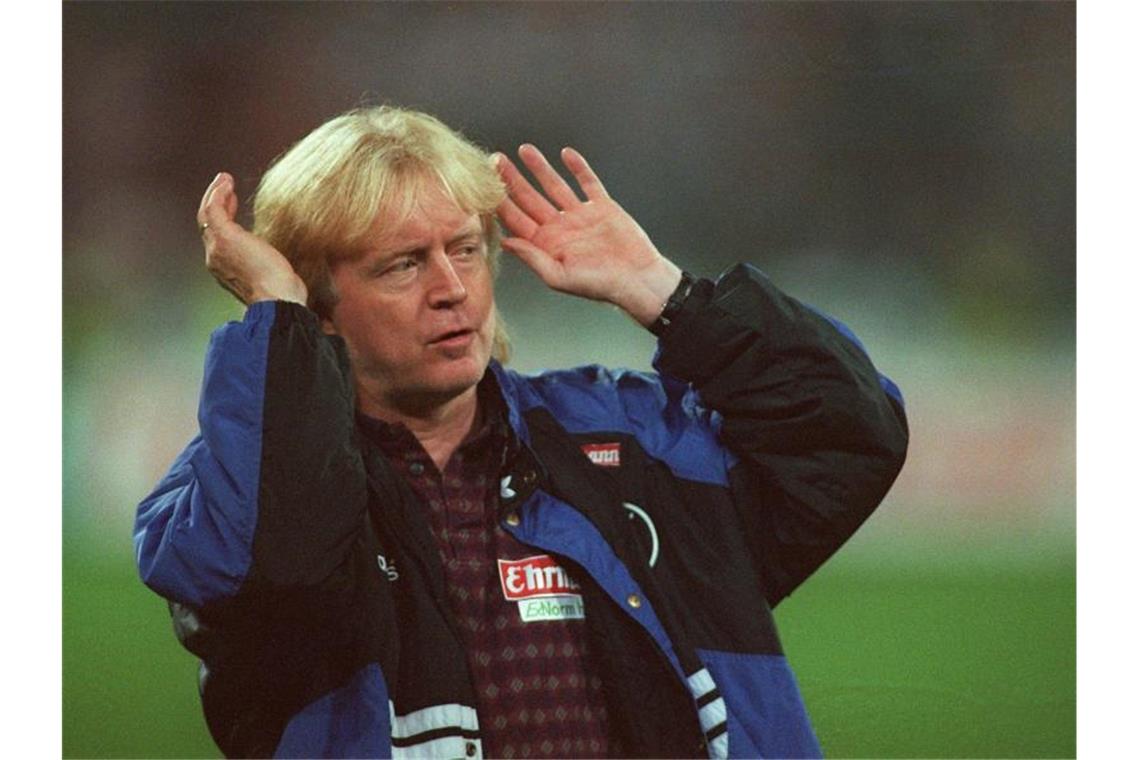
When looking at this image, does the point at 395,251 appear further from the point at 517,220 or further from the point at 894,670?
the point at 894,670

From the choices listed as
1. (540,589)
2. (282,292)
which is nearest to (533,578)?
(540,589)

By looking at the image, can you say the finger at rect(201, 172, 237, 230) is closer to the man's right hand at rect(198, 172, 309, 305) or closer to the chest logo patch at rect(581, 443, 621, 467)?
the man's right hand at rect(198, 172, 309, 305)

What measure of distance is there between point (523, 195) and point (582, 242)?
91mm

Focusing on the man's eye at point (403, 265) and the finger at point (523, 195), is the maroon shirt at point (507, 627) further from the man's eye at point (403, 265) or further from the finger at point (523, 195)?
the finger at point (523, 195)

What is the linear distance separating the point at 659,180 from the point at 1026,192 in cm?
48

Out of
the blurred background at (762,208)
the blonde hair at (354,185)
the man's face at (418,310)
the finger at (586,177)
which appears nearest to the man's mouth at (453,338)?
the man's face at (418,310)

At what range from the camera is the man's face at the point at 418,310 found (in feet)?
4.48

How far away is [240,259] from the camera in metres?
1.29

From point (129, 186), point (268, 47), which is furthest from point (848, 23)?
point (129, 186)

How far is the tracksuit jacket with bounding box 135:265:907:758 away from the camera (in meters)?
1.18

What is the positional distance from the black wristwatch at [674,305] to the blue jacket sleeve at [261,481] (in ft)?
1.15

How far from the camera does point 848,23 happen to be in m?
1.74
